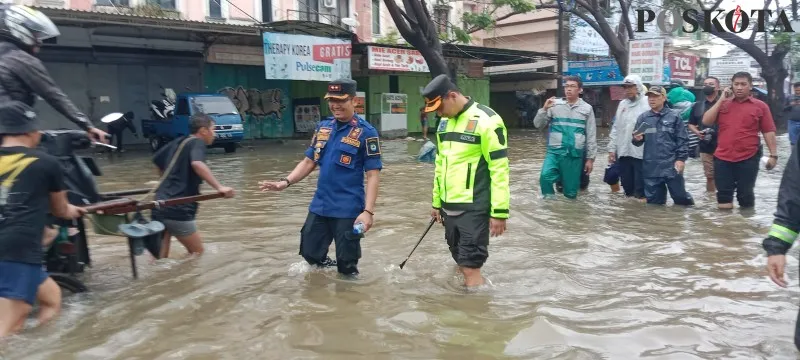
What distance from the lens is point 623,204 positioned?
29.8ft

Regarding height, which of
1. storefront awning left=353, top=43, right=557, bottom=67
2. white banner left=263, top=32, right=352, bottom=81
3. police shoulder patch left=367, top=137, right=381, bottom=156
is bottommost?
police shoulder patch left=367, top=137, right=381, bottom=156

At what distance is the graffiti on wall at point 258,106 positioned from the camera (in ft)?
82.8

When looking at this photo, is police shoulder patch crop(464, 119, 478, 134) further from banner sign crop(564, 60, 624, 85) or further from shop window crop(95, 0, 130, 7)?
banner sign crop(564, 60, 624, 85)

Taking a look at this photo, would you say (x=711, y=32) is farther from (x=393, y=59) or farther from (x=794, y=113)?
(x=794, y=113)

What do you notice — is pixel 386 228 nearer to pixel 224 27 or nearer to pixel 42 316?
pixel 42 316

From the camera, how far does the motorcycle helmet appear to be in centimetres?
457

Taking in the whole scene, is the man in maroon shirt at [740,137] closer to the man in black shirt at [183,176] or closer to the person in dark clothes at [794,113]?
the person in dark clothes at [794,113]

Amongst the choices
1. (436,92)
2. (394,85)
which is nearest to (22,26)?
(436,92)

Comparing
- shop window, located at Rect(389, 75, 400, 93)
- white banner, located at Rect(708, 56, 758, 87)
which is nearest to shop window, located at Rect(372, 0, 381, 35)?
shop window, located at Rect(389, 75, 400, 93)

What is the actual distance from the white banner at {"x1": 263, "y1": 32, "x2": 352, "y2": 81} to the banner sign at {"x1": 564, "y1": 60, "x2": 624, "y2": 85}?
1268 cm

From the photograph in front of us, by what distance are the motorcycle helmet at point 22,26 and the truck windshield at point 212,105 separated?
14.6 metres

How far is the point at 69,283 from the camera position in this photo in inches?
188

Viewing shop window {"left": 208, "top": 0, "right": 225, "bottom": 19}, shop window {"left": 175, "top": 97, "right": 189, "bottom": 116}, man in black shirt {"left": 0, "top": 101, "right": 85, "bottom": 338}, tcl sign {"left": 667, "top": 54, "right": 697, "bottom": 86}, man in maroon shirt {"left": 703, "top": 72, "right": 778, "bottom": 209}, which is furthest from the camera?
tcl sign {"left": 667, "top": 54, "right": 697, "bottom": 86}

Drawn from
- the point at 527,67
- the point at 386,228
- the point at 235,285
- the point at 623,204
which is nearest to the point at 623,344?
the point at 235,285
